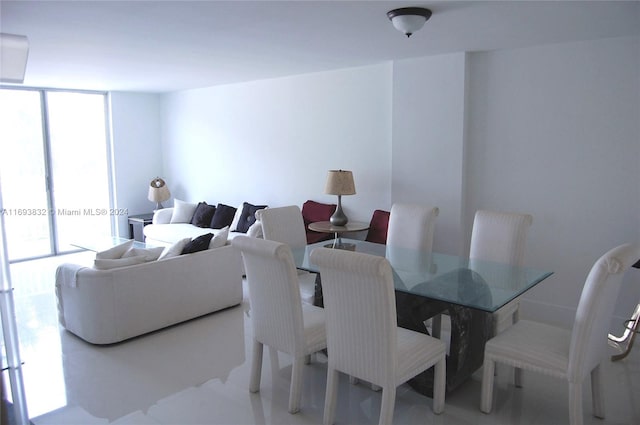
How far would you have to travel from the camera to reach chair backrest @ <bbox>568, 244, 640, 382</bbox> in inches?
88.9

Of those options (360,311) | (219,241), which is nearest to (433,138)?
(219,241)

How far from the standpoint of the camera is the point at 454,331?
118 inches

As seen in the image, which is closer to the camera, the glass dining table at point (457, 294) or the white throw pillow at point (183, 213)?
the glass dining table at point (457, 294)

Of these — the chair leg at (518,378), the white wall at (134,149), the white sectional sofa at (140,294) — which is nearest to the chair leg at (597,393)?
the chair leg at (518,378)

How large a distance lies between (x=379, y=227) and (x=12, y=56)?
3.40 m

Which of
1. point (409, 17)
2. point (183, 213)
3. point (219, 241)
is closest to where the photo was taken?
point (409, 17)

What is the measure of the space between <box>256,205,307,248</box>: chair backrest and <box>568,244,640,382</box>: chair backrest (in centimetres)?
233

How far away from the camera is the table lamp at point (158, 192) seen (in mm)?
7508

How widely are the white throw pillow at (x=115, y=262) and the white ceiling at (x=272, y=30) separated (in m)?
1.73

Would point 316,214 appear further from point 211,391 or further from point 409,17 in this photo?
point 409,17

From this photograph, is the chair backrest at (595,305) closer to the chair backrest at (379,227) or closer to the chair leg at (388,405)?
the chair leg at (388,405)

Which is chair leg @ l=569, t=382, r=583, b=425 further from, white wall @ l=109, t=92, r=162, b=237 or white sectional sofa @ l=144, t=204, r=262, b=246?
white wall @ l=109, t=92, r=162, b=237

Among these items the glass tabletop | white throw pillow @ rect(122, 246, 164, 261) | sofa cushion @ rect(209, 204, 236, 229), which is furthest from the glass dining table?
sofa cushion @ rect(209, 204, 236, 229)

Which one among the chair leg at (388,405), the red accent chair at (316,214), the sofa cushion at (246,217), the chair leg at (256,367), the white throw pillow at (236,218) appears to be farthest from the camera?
the white throw pillow at (236,218)
